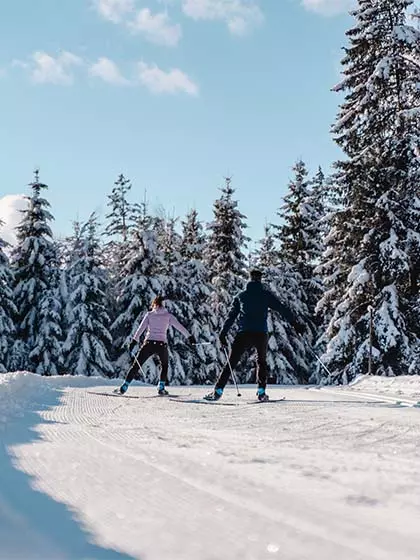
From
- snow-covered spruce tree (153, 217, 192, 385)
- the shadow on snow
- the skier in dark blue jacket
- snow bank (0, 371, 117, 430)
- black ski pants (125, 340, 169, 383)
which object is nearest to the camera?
the shadow on snow

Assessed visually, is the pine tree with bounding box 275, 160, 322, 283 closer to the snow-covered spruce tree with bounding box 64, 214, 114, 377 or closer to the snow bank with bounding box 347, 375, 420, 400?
the snow-covered spruce tree with bounding box 64, 214, 114, 377

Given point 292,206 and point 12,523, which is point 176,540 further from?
point 292,206

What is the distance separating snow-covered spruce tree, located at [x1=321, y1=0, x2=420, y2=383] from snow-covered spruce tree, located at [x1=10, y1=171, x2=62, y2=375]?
16106 millimetres

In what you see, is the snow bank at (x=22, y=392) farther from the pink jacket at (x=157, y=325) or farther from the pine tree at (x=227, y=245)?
the pine tree at (x=227, y=245)

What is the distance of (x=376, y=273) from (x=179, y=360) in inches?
492

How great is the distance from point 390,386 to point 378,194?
494 inches

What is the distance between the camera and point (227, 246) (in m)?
32.5

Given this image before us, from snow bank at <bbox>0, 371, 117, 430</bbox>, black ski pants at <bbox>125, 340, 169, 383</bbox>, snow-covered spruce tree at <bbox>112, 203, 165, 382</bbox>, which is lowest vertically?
snow bank at <bbox>0, 371, 117, 430</bbox>

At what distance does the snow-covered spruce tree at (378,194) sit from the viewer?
18812 millimetres

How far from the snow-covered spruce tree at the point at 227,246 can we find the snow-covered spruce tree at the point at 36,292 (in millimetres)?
8983

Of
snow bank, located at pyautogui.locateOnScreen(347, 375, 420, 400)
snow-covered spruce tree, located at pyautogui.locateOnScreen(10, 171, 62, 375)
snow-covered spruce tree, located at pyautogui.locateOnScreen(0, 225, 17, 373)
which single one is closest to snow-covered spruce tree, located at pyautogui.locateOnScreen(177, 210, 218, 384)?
snow-covered spruce tree, located at pyautogui.locateOnScreen(10, 171, 62, 375)

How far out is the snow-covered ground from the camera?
203cm

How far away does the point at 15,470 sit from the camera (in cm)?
311

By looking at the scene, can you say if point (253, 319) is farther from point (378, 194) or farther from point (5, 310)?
point (5, 310)
